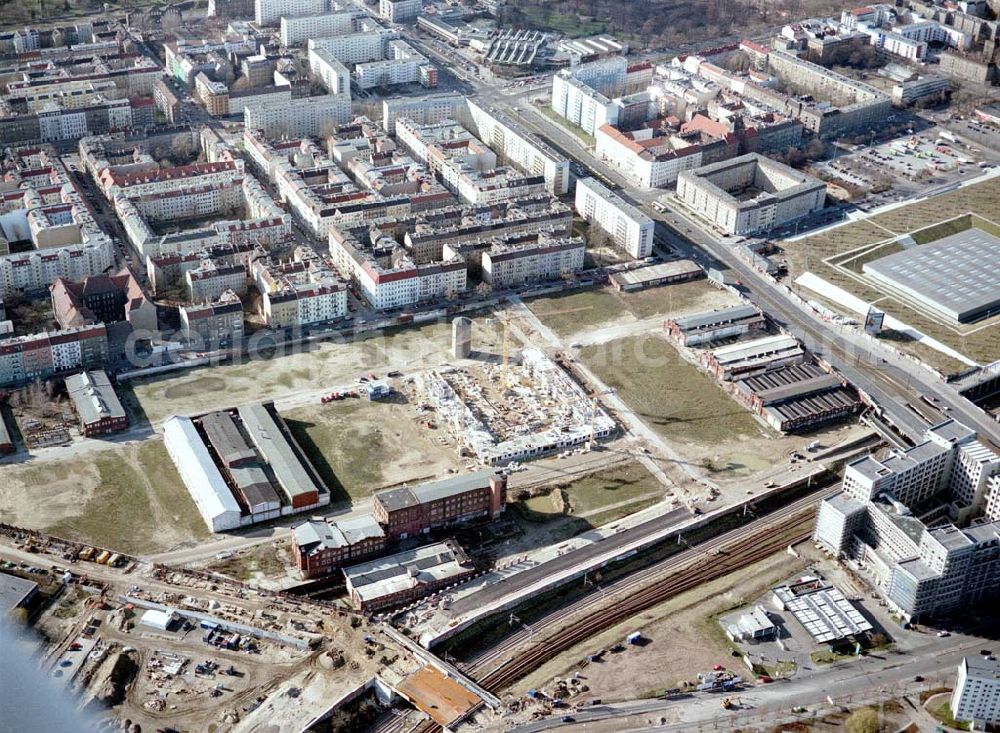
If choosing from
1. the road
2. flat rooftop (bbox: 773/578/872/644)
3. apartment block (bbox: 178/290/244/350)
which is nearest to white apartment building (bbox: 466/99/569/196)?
the road

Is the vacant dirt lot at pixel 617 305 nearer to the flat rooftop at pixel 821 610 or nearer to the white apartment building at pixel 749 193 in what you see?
the white apartment building at pixel 749 193

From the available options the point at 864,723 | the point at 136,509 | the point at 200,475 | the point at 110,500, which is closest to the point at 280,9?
the point at 200,475

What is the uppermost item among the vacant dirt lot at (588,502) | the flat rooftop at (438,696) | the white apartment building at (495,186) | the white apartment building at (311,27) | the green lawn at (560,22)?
the white apartment building at (311,27)

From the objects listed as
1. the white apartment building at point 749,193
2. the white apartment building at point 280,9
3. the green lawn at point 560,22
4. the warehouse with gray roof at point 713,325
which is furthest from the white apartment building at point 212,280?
the green lawn at point 560,22

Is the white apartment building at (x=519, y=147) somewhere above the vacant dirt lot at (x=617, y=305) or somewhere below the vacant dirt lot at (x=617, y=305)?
above

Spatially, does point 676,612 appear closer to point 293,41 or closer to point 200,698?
point 200,698

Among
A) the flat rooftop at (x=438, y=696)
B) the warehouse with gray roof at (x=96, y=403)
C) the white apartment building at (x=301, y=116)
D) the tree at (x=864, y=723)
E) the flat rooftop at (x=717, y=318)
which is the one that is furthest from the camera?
the white apartment building at (x=301, y=116)

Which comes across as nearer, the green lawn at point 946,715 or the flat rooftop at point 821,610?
the green lawn at point 946,715
